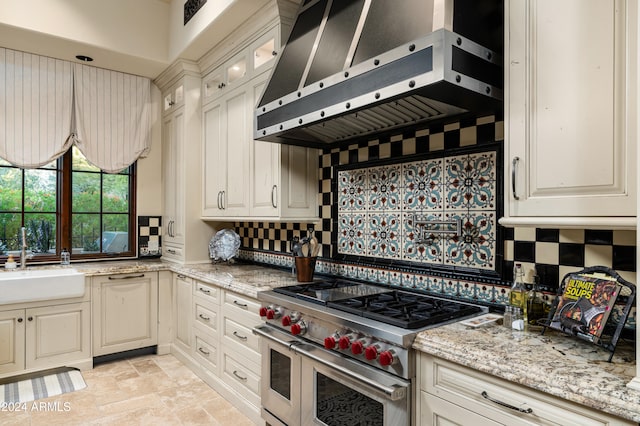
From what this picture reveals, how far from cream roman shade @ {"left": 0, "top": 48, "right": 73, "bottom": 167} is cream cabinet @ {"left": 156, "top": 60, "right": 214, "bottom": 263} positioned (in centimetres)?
94

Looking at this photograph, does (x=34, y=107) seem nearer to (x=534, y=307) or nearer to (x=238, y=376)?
(x=238, y=376)

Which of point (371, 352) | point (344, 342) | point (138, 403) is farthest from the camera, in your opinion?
point (138, 403)

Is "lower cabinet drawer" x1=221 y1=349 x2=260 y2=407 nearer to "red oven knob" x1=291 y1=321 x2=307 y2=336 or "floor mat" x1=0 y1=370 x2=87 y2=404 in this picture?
"red oven knob" x1=291 y1=321 x2=307 y2=336

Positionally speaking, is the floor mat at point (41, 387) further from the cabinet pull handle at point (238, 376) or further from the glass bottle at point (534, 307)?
the glass bottle at point (534, 307)

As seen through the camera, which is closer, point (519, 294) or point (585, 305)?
point (585, 305)

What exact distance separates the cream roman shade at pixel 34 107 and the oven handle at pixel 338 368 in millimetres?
2710

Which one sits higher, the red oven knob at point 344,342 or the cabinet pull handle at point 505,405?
the red oven knob at point 344,342

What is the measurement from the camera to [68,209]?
380cm

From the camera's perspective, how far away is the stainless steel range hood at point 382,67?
149 centimetres

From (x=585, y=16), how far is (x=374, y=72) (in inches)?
29.1

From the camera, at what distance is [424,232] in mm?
2156

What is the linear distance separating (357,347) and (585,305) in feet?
2.74

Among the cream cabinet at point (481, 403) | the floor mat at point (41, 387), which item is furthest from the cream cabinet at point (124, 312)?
the cream cabinet at point (481, 403)

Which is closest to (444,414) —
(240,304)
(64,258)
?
(240,304)
